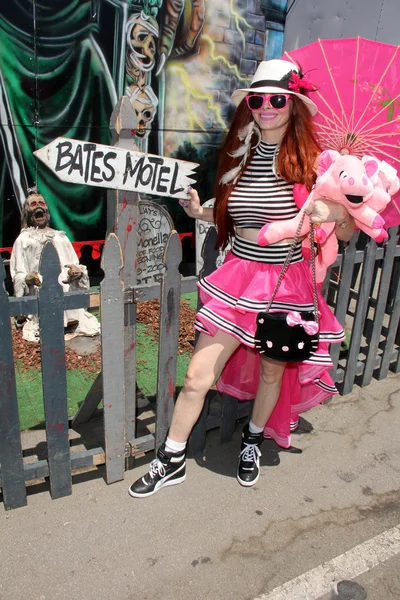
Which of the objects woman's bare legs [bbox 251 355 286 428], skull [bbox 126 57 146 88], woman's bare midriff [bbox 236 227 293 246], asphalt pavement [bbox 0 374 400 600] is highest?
skull [bbox 126 57 146 88]

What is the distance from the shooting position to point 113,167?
8.00 ft

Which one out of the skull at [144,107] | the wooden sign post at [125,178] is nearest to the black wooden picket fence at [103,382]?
the wooden sign post at [125,178]

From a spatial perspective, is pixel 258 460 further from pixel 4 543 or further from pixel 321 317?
pixel 4 543

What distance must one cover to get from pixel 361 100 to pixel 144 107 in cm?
384

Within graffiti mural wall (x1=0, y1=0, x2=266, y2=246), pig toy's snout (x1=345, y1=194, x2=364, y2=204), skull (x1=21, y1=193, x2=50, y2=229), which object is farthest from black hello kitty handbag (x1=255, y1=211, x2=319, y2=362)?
graffiti mural wall (x1=0, y1=0, x2=266, y2=246)

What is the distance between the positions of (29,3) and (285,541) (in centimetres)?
505

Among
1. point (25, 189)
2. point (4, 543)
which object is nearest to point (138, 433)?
point (4, 543)

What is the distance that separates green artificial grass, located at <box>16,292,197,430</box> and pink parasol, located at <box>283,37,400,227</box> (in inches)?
92.1

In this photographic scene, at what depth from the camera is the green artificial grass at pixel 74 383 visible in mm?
3668

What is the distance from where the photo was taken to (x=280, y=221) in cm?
259

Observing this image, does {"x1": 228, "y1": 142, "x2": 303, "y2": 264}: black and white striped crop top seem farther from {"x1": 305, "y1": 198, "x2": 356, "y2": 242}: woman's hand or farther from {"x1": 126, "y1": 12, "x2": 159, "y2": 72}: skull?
{"x1": 126, "y1": 12, "x2": 159, "y2": 72}: skull

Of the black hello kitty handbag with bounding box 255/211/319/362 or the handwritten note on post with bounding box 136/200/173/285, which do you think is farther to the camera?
the handwritten note on post with bounding box 136/200/173/285

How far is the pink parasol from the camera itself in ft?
8.18

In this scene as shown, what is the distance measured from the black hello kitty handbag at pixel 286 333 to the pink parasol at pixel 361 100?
1.80 ft
